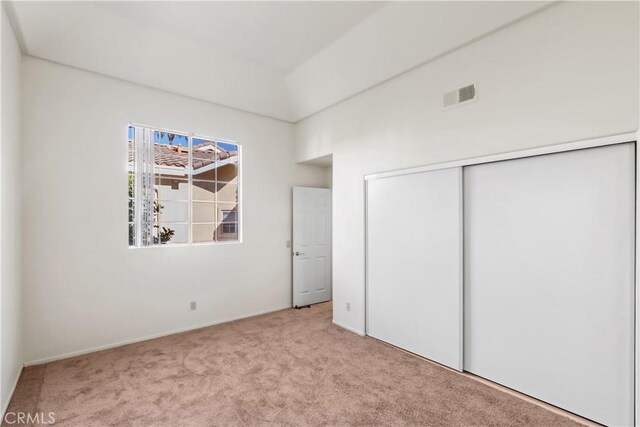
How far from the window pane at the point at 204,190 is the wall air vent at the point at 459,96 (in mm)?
3090

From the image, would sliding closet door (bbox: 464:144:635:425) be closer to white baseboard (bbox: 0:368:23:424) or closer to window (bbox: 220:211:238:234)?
window (bbox: 220:211:238:234)

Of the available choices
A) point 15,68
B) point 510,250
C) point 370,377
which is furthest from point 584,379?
point 15,68

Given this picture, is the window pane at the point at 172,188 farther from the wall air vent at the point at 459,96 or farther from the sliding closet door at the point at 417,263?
the wall air vent at the point at 459,96

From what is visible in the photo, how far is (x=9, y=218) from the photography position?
2.49 m

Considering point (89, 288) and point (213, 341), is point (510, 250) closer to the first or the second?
point (213, 341)

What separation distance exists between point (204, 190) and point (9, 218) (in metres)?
2.10

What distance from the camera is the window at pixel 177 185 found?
3777 mm

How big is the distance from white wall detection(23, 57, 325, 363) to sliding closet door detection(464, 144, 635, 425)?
125 inches

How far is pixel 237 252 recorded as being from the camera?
14.5ft

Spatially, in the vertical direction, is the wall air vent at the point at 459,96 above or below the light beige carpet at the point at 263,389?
above

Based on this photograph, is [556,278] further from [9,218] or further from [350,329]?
[9,218]

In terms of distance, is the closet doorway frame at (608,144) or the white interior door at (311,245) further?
the white interior door at (311,245)

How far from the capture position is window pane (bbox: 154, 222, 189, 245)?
4.09m

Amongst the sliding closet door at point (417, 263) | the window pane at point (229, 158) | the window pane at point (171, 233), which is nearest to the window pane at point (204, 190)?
the window pane at point (229, 158)
